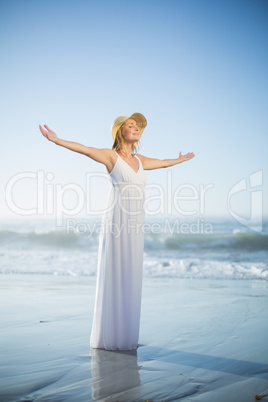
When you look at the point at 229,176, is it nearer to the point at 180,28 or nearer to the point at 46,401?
the point at 180,28

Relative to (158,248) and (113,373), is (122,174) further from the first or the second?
(158,248)

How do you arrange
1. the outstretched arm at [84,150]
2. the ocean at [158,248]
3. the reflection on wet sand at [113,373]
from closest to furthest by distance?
1. the reflection on wet sand at [113,373]
2. the outstretched arm at [84,150]
3. the ocean at [158,248]

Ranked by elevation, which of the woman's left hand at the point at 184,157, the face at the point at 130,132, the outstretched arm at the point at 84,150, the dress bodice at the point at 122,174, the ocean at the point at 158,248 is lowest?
the ocean at the point at 158,248

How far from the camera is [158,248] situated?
41.9 feet

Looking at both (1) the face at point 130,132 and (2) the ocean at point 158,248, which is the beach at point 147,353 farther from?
(2) the ocean at point 158,248

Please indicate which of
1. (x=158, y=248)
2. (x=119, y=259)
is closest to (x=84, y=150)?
(x=119, y=259)

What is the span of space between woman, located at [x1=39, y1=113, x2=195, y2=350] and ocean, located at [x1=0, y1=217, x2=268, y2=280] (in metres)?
5.27

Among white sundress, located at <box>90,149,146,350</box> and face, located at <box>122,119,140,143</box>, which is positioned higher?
face, located at <box>122,119,140,143</box>

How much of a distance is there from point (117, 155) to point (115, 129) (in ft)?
0.89

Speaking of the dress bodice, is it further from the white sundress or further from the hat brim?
the hat brim

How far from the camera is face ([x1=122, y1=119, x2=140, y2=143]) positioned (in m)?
3.14

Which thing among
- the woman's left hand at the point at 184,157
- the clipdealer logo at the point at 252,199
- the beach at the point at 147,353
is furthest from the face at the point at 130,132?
the clipdealer logo at the point at 252,199

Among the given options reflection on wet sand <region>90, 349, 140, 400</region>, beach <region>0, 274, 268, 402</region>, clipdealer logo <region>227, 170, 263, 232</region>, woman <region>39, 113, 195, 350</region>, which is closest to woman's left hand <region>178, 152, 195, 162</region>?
woman <region>39, 113, 195, 350</region>

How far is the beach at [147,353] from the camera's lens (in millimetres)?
1984
